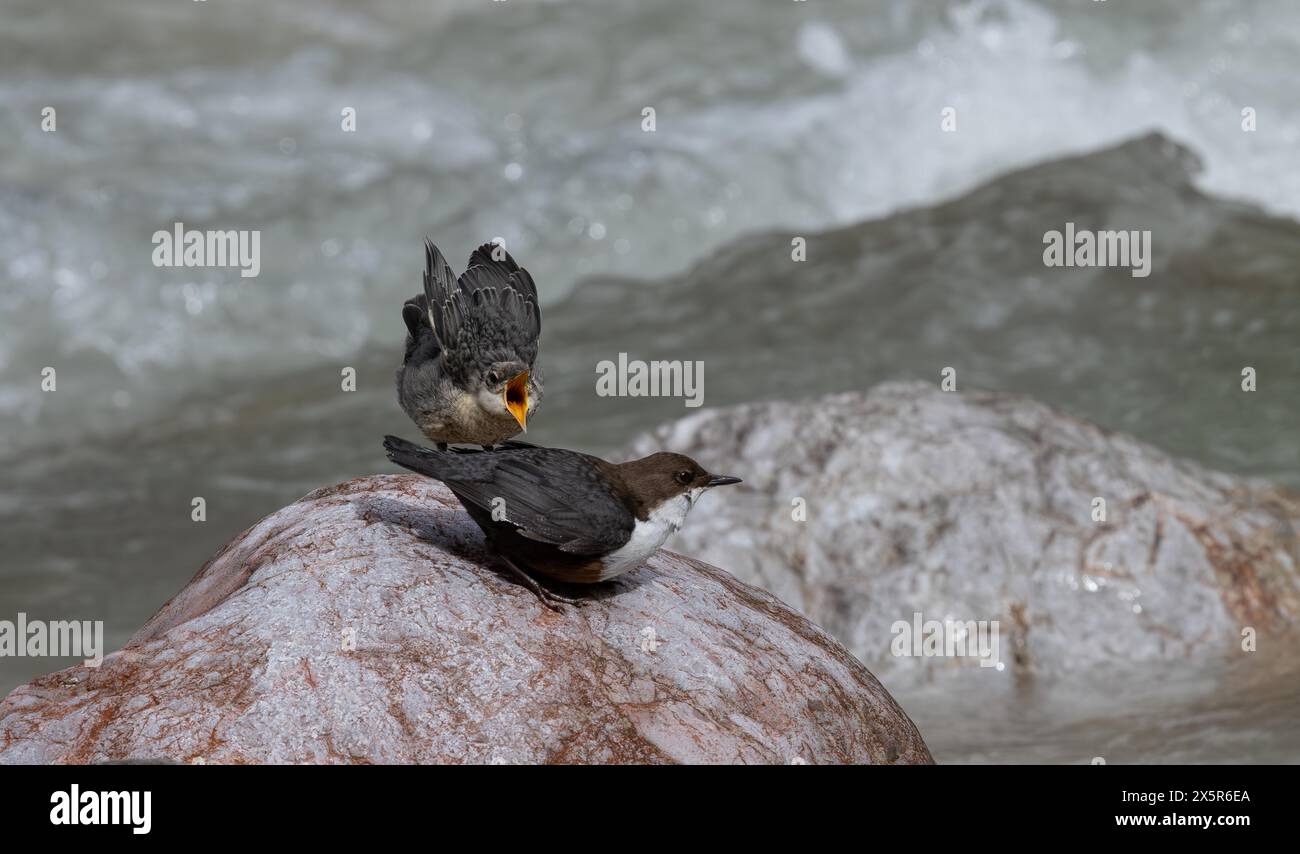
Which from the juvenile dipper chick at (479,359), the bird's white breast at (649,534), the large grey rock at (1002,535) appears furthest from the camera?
the large grey rock at (1002,535)

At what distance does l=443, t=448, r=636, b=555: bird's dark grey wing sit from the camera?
3.84 m

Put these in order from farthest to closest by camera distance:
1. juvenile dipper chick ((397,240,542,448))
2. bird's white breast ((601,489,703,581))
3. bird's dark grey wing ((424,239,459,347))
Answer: bird's dark grey wing ((424,239,459,347)) → juvenile dipper chick ((397,240,542,448)) → bird's white breast ((601,489,703,581))

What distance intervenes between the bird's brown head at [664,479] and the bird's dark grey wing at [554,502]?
8cm

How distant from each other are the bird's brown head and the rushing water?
5.80 metres

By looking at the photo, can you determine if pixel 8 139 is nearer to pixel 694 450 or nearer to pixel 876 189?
pixel 876 189

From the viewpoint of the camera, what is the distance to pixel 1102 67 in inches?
603

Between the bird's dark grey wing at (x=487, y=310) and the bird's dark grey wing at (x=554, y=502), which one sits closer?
the bird's dark grey wing at (x=554, y=502)

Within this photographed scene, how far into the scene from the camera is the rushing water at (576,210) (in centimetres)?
1129

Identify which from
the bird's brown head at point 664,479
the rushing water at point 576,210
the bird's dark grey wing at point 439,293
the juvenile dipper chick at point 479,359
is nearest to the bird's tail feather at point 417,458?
the bird's brown head at point 664,479

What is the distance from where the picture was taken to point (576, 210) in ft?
45.9

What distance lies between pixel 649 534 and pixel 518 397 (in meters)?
1.06

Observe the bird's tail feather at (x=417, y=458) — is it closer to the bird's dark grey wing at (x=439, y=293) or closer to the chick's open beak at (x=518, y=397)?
the chick's open beak at (x=518, y=397)

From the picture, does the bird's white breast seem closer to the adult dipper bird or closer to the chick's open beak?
the adult dipper bird

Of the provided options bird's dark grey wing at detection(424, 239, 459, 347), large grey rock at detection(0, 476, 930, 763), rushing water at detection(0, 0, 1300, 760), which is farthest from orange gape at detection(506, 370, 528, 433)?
rushing water at detection(0, 0, 1300, 760)
